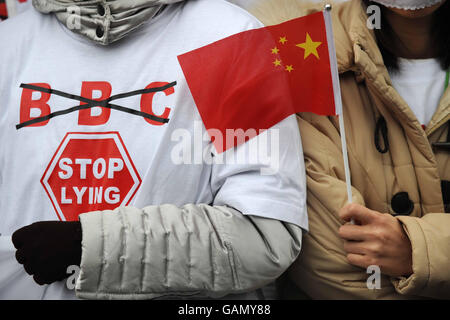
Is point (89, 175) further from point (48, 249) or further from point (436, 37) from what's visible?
point (436, 37)

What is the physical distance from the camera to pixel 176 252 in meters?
1.82

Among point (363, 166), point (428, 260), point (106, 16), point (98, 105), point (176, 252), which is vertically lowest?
point (428, 260)

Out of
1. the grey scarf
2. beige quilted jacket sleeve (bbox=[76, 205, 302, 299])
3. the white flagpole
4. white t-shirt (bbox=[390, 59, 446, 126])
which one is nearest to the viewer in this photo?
beige quilted jacket sleeve (bbox=[76, 205, 302, 299])

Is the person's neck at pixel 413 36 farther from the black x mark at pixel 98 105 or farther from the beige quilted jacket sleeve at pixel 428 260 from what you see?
the black x mark at pixel 98 105

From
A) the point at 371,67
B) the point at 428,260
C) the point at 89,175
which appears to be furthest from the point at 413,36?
the point at 89,175

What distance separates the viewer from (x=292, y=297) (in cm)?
225

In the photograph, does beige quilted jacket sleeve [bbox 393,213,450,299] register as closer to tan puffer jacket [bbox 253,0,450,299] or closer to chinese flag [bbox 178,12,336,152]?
tan puffer jacket [bbox 253,0,450,299]

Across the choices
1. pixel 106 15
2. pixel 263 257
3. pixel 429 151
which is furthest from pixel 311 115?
pixel 106 15

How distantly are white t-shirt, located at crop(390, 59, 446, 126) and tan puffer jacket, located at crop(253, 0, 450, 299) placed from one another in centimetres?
8

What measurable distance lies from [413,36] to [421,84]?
0.55 feet

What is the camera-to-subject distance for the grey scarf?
79.7 inches

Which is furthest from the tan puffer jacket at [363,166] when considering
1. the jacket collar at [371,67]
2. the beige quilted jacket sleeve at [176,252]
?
the beige quilted jacket sleeve at [176,252]

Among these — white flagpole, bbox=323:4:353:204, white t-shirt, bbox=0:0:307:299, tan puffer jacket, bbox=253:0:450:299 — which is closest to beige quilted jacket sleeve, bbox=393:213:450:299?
tan puffer jacket, bbox=253:0:450:299

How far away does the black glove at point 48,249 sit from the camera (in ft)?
5.94
